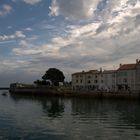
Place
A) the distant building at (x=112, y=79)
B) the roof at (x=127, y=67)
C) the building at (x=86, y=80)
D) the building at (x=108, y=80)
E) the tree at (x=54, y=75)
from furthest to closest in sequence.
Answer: the tree at (x=54, y=75) < the building at (x=86, y=80) < the building at (x=108, y=80) < the roof at (x=127, y=67) < the distant building at (x=112, y=79)

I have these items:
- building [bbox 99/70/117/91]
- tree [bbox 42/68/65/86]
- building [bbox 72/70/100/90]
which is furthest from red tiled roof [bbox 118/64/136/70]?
tree [bbox 42/68/65/86]

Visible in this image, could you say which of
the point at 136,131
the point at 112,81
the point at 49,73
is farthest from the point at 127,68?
the point at 136,131

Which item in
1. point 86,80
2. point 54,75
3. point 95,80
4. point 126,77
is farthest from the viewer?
point 54,75

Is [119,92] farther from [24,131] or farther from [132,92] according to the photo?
[24,131]

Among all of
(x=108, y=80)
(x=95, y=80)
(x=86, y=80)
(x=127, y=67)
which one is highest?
(x=127, y=67)

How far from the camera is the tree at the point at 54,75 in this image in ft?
529

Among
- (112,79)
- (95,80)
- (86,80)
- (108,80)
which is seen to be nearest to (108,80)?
(108,80)

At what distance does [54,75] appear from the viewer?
16100cm

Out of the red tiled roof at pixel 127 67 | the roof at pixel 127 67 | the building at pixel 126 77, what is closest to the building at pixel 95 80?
the building at pixel 126 77

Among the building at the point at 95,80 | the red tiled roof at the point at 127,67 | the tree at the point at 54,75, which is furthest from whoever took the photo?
the tree at the point at 54,75

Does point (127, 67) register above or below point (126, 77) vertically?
above

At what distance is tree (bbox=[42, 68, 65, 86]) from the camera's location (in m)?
161

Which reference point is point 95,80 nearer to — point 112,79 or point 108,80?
point 108,80

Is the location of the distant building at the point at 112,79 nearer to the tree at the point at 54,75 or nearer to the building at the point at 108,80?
the building at the point at 108,80
